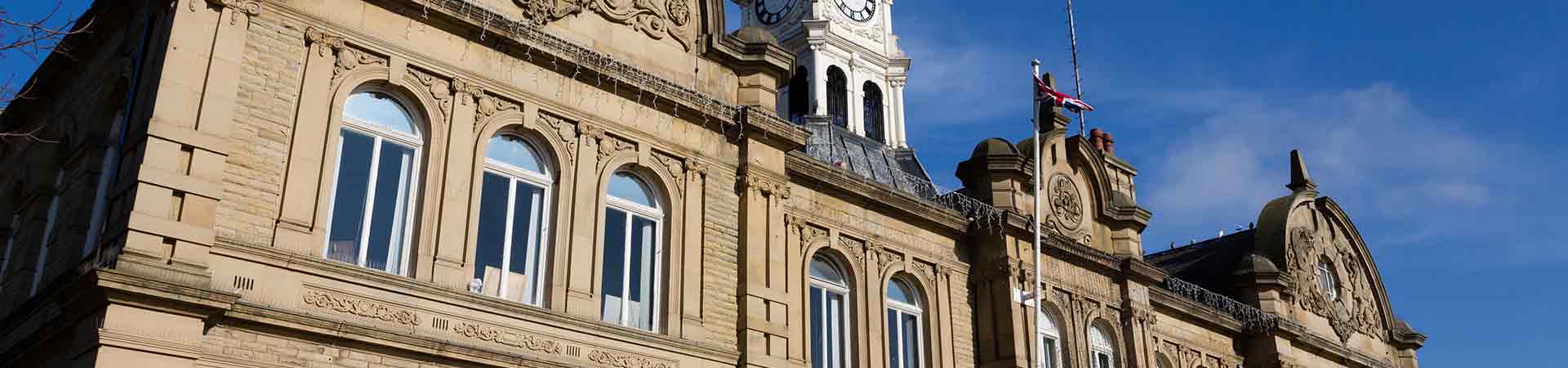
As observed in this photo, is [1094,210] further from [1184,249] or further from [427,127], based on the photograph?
[427,127]

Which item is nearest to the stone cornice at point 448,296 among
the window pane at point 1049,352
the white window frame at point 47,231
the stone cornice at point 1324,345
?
the white window frame at point 47,231

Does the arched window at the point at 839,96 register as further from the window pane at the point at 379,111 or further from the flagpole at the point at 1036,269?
the window pane at the point at 379,111

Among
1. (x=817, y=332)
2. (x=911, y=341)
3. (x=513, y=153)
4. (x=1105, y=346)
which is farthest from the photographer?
(x=1105, y=346)

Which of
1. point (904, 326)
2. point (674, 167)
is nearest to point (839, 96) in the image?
point (904, 326)

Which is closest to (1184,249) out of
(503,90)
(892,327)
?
(892,327)

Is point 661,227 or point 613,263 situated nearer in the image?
point 613,263

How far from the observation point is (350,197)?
1580 cm

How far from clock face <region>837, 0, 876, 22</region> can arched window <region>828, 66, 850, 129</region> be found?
99.0 inches

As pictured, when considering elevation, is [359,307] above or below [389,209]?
below

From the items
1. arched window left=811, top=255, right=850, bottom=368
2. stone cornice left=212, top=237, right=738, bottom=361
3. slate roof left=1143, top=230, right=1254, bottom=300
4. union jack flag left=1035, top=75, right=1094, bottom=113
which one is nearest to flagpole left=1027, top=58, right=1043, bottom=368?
union jack flag left=1035, top=75, right=1094, bottom=113

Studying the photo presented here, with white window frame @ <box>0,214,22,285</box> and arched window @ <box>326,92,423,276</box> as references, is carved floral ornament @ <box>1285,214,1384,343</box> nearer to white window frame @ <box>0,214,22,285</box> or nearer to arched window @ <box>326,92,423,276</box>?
arched window @ <box>326,92,423,276</box>

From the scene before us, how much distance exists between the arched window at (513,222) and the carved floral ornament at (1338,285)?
856 inches

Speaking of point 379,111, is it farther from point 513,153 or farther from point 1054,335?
point 1054,335

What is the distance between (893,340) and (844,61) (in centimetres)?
1857
